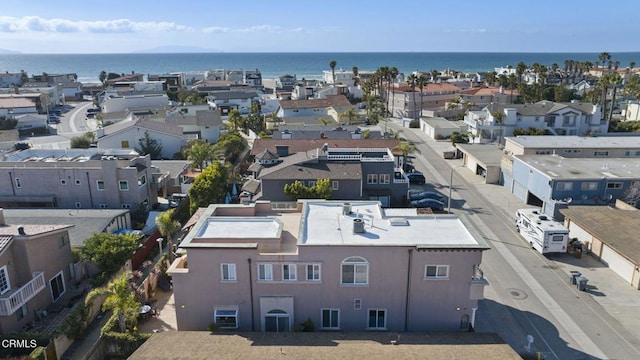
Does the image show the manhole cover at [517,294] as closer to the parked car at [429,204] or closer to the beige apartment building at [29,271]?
the parked car at [429,204]

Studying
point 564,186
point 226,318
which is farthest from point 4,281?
point 564,186

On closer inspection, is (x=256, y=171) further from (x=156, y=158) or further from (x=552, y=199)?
(x=552, y=199)

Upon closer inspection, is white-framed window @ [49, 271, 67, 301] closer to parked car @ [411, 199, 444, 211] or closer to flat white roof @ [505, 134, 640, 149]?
parked car @ [411, 199, 444, 211]

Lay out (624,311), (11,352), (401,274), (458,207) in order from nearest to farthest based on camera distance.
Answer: (11,352) < (401,274) < (624,311) < (458,207)

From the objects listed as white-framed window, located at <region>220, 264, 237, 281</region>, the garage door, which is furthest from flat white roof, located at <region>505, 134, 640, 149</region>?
white-framed window, located at <region>220, 264, 237, 281</region>

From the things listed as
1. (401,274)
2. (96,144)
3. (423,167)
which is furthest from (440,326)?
(96,144)

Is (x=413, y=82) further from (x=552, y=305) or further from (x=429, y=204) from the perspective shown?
(x=552, y=305)

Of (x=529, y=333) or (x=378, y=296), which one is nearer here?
(x=378, y=296)
